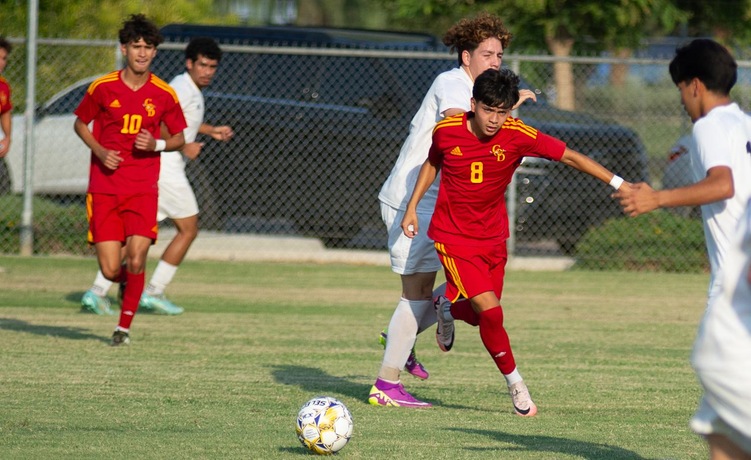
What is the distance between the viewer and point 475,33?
6.57m

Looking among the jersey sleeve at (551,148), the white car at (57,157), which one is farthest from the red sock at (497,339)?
the white car at (57,157)

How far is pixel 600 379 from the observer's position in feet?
24.5

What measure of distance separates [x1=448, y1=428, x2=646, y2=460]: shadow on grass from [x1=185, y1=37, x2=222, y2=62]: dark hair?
17.3 ft

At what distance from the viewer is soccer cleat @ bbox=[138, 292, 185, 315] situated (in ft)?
33.5

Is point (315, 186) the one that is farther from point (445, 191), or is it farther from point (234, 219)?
point (445, 191)

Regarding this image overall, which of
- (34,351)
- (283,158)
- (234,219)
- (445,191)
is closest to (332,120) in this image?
(283,158)

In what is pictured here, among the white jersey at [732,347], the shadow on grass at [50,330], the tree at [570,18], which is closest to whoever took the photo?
the white jersey at [732,347]

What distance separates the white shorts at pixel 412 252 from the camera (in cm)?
655

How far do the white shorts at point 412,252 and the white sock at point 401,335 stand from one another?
20cm

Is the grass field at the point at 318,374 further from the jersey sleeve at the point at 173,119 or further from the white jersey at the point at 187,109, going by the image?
the jersey sleeve at the point at 173,119

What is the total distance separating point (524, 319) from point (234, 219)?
4989mm

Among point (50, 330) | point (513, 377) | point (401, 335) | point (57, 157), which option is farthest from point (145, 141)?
point (57, 157)

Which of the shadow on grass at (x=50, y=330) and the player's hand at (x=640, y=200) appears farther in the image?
the shadow on grass at (x=50, y=330)

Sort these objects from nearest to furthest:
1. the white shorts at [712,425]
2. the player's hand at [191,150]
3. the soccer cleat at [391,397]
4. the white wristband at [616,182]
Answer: the white shorts at [712,425] → the white wristband at [616,182] → the soccer cleat at [391,397] → the player's hand at [191,150]
